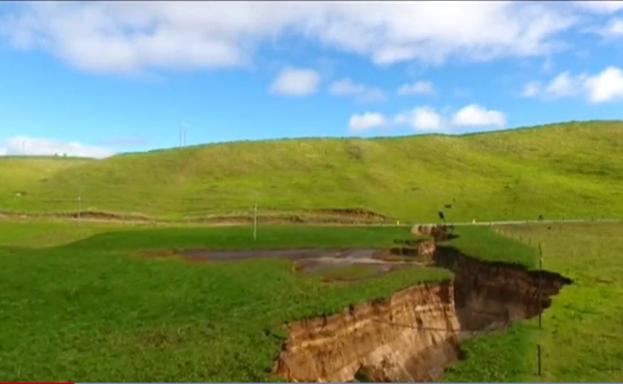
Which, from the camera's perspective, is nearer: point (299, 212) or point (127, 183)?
point (299, 212)

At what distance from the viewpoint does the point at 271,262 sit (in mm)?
56094

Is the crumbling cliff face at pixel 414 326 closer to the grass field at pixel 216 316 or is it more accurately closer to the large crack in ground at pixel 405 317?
the large crack in ground at pixel 405 317

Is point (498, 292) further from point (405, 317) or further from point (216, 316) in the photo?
point (216, 316)

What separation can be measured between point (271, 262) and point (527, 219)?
56.3m

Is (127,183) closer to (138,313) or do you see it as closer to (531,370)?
(138,313)

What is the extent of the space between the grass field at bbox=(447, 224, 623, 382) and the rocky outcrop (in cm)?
484

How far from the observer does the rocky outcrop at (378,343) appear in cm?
3256

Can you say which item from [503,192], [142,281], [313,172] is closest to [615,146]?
[503,192]

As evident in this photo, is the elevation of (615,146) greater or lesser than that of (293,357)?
greater

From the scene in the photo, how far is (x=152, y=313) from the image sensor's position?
36781 millimetres

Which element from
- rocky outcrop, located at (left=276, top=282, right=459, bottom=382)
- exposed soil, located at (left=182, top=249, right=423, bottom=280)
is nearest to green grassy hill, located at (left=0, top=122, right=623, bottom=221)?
exposed soil, located at (left=182, top=249, right=423, bottom=280)

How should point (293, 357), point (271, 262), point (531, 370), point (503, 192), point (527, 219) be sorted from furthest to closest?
1. point (503, 192)
2. point (527, 219)
3. point (271, 262)
4. point (293, 357)
5. point (531, 370)

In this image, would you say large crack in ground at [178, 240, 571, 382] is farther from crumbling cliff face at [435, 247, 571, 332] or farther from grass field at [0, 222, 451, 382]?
grass field at [0, 222, 451, 382]

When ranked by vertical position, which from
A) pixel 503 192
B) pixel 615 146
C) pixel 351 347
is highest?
pixel 615 146
